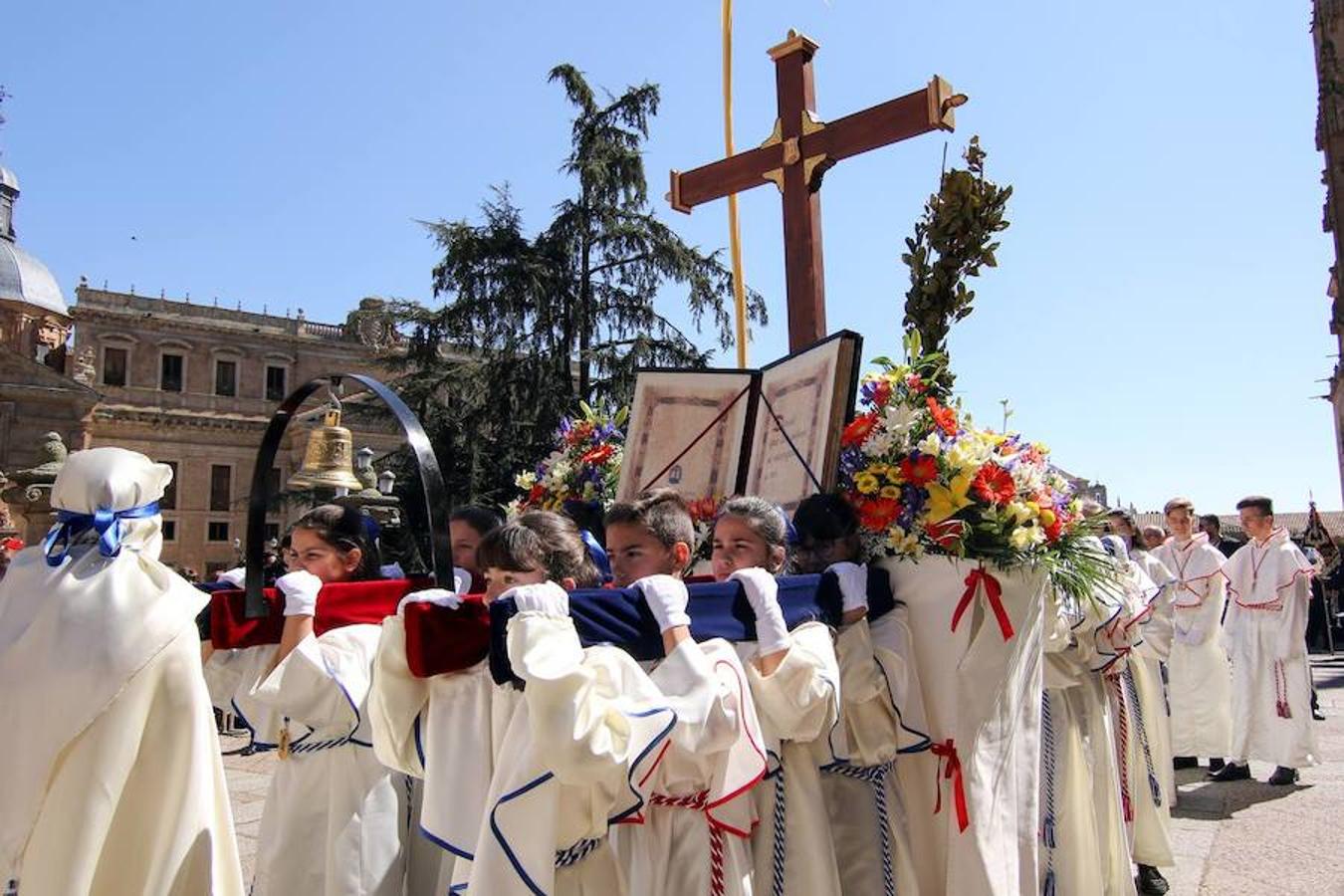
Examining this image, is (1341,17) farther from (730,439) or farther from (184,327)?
(184,327)

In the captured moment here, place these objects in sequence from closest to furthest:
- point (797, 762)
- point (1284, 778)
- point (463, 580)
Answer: point (797, 762), point (463, 580), point (1284, 778)

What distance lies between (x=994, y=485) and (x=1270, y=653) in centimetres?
646

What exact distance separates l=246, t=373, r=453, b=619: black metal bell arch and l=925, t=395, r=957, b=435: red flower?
1.88 meters

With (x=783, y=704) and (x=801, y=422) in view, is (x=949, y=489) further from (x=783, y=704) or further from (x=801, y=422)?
(x=783, y=704)

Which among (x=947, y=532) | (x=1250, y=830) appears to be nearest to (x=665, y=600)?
(x=947, y=532)

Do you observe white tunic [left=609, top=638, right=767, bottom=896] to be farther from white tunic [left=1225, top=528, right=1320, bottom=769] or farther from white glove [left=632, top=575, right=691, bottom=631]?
white tunic [left=1225, top=528, right=1320, bottom=769]

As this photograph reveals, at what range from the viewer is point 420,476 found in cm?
317

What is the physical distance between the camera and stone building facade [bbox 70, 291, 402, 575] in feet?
195

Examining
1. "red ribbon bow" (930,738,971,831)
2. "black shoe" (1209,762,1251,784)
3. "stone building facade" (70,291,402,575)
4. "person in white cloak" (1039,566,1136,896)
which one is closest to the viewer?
"red ribbon bow" (930,738,971,831)

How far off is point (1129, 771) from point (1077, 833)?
117 centimetres

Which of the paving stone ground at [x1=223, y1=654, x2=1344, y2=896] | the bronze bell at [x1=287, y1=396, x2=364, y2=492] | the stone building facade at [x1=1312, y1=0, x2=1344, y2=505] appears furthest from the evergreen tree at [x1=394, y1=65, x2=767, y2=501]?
the stone building facade at [x1=1312, y1=0, x2=1344, y2=505]

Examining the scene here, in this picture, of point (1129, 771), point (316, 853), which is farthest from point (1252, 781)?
point (316, 853)

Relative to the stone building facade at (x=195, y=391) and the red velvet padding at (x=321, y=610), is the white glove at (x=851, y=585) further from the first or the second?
the stone building facade at (x=195, y=391)

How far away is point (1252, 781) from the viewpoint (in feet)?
28.4
